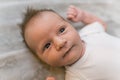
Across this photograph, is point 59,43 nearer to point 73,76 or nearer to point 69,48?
point 69,48

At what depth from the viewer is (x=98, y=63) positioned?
1066 mm

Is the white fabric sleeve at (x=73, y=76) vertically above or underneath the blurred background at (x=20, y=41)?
underneath

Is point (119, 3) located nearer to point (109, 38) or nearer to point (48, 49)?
point (109, 38)

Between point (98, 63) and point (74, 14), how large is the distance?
231mm

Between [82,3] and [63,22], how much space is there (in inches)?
9.3

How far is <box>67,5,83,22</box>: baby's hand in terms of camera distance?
1170 millimetres

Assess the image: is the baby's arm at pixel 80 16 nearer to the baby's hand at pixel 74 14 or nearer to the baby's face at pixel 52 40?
the baby's hand at pixel 74 14

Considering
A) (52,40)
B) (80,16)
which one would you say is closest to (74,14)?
(80,16)

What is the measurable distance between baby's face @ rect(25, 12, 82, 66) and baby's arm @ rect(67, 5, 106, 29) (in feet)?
0.33

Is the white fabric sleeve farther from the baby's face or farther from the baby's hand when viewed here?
the baby's hand

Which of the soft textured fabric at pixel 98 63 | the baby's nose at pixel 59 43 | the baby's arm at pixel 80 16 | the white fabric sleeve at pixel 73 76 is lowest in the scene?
the white fabric sleeve at pixel 73 76

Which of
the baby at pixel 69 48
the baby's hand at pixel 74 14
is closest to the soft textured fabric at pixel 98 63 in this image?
the baby at pixel 69 48

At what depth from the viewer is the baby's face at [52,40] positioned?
1.01 metres

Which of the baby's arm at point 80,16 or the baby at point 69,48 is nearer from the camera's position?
the baby at point 69,48
